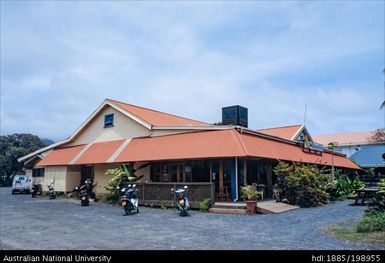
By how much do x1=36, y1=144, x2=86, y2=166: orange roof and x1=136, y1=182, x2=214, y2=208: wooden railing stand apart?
10.1 meters

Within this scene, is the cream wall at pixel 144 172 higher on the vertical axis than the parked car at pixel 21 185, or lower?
higher

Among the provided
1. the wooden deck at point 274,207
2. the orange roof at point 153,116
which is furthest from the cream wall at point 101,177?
the wooden deck at point 274,207

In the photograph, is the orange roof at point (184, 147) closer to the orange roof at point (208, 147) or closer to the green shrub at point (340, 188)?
the orange roof at point (208, 147)

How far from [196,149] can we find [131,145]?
6.42 m

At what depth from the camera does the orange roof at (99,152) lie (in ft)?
78.5

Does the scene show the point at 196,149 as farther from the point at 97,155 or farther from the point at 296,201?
the point at 97,155

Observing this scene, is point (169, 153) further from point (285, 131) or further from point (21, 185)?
point (21, 185)

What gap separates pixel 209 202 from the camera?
1650cm

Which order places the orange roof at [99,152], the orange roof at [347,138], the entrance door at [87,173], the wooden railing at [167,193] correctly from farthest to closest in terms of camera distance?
the orange roof at [347,138] → the entrance door at [87,173] → the orange roof at [99,152] → the wooden railing at [167,193]

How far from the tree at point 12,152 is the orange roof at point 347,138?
5235cm

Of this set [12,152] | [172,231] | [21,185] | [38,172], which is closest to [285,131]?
[172,231]

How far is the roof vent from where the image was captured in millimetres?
24453

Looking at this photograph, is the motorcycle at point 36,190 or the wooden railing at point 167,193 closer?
the wooden railing at point 167,193
